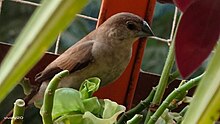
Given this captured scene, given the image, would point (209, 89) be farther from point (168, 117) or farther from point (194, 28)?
point (168, 117)

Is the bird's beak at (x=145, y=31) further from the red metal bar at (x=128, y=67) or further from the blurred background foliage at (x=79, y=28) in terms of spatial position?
the blurred background foliage at (x=79, y=28)

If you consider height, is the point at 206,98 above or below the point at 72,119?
above

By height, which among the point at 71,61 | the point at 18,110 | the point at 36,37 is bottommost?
the point at 71,61

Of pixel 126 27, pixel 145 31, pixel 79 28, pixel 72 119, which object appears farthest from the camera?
pixel 79 28

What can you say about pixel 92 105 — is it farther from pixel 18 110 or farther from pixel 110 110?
pixel 18 110

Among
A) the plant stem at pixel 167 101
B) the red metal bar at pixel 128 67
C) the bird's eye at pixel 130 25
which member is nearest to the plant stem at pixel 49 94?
the plant stem at pixel 167 101

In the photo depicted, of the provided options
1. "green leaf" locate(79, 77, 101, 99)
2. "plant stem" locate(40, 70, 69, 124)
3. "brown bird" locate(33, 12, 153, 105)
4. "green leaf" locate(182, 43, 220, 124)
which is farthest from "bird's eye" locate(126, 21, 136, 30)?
"green leaf" locate(182, 43, 220, 124)

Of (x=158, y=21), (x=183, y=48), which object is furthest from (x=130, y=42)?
(x=183, y=48)

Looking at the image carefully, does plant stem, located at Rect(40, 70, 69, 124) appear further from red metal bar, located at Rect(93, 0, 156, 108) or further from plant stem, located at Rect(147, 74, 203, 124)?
red metal bar, located at Rect(93, 0, 156, 108)

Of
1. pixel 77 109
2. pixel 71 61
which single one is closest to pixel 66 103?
pixel 77 109
